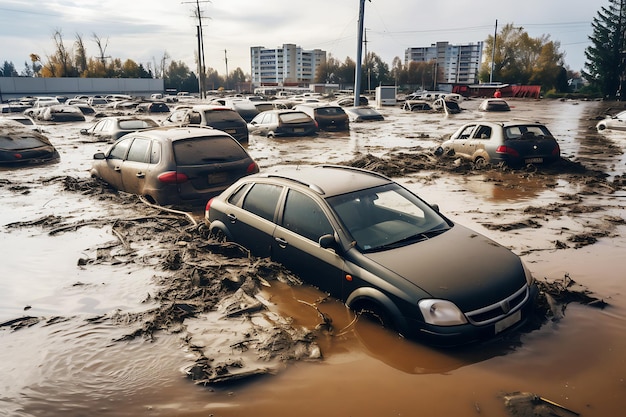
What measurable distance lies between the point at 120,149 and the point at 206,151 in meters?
2.34

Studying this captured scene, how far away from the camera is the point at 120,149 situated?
949cm

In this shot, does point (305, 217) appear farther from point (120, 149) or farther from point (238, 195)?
point (120, 149)

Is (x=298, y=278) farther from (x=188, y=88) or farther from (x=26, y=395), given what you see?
(x=188, y=88)

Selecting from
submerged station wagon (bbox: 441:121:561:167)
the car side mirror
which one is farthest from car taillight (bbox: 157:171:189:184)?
submerged station wagon (bbox: 441:121:561:167)

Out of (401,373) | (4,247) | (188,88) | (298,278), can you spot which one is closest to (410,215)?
(298,278)

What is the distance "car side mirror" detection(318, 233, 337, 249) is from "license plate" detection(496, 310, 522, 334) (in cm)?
167

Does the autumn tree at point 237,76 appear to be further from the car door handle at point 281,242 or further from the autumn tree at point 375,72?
the car door handle at point 281,242

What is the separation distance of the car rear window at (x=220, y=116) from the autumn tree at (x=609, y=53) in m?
58.6

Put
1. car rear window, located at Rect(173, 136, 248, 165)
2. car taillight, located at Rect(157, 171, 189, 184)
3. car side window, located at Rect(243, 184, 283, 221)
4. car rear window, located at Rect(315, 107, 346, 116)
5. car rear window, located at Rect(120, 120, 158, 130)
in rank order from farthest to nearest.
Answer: car rear window, located at Rect(315, 107, 346, 116) < car rear window, located at Rect(120, 120, 158, 130) < car rear window, located at Rect(173, 136, 248, 165) < car taillight, located at Rect(157, 171, 189, 184) < car side window, located at Rect(243, 184, 283, 221)

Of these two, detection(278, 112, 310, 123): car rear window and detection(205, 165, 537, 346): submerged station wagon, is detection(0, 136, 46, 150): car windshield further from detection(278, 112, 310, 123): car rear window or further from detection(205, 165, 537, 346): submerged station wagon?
detection(205, 165, 537, 346): submerged station wagon

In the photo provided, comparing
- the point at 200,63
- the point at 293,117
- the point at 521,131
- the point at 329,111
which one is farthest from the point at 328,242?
the point at 200,63

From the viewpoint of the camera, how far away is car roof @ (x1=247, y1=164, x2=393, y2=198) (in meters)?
5.29

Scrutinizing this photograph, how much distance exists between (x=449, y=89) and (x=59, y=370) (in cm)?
7792

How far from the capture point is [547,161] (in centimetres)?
1244
